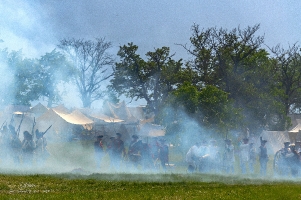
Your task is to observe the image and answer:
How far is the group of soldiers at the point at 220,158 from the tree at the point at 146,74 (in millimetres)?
27222

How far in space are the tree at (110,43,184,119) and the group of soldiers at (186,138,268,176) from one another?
27222 mm

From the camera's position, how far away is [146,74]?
184ft

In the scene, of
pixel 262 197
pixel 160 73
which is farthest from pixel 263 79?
pixel 262 197

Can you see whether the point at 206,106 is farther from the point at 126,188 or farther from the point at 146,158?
the point at 126,188

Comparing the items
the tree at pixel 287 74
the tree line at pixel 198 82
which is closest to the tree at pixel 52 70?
the tree line at pixel 198 82

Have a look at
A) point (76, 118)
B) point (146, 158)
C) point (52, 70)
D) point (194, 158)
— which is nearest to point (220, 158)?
point (194, 158)

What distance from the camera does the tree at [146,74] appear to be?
177 feet

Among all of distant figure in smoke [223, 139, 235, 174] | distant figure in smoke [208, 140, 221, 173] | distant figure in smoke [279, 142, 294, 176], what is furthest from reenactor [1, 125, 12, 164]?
distant figure in smoke [279, 142, 294, 176]

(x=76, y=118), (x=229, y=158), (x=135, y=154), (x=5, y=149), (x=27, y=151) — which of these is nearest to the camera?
(x=27, y=151)

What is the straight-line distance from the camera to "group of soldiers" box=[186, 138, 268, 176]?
24.8m

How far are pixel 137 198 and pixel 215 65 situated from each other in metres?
36.0

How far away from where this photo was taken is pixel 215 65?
48.5m

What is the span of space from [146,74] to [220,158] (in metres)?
31.3

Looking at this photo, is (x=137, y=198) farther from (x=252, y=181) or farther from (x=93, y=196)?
(x=252, y=181)
